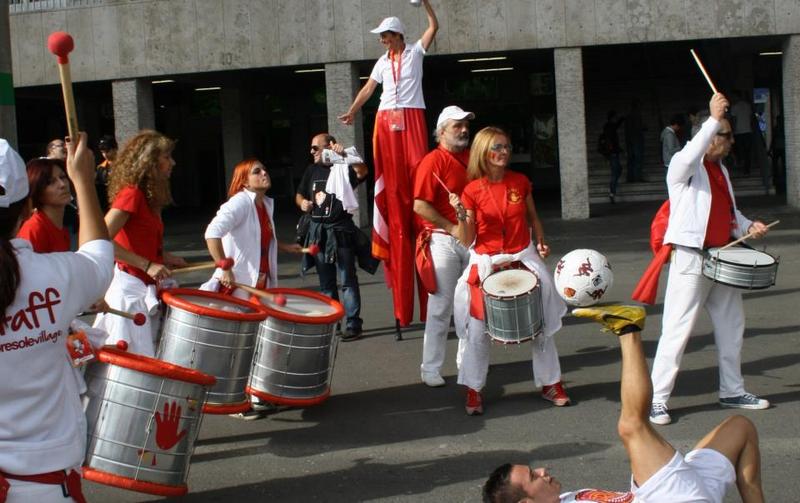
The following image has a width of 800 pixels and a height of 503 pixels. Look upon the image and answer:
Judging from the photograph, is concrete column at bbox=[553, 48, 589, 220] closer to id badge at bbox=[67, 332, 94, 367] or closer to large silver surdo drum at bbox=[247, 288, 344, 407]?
large silver surdo drum at bbox=[247, 288, 344, 407]

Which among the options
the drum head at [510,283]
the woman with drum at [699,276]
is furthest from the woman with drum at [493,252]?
the woman with drum at [699,276]

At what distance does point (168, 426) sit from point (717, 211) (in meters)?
3.86

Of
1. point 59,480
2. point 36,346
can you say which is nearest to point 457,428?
point 59,480

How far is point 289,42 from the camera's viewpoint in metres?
21.1

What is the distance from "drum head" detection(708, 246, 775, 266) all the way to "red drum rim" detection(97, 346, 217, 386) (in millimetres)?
3437

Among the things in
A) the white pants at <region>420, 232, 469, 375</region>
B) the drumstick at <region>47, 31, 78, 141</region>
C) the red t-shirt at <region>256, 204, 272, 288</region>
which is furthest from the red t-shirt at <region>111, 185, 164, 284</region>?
the drumstick at <region>47, 31, 78, 141</region>

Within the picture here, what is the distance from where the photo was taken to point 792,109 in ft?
67.1

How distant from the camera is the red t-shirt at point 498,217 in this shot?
25.9 ft

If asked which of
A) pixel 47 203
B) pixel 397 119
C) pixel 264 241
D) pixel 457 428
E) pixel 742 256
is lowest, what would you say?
pixel 457 428

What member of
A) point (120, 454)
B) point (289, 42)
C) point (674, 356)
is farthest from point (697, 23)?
point (120, 454)

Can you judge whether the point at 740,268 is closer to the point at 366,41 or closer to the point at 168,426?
the point at 168,426

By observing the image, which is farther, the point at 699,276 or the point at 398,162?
the point at 398,162

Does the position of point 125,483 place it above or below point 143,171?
below

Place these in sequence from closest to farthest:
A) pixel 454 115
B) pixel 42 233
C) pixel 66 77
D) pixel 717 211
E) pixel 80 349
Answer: pixel 66 77 < pixel 80 349 < pixel 42 233 < pixel 717 211 < pixel 454 115
